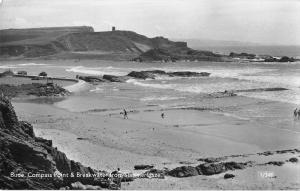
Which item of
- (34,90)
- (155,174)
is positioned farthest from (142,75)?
(155,174)

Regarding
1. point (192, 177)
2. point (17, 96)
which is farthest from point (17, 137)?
point (17, 96)

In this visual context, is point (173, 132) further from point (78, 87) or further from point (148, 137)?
point (78, 87)

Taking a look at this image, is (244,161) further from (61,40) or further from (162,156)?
(61,40)

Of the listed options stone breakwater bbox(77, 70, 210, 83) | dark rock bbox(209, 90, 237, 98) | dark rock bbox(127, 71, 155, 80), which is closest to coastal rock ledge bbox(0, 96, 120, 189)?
dark rock bbox(209, 90, 237, 98)

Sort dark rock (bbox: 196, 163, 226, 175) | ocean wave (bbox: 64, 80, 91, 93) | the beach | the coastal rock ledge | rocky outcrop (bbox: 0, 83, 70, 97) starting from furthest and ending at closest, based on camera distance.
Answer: ocean wave (bbox: 64, 80, 91, 93) → rocky outcrop (bbox: 0, 83, 70, 97) → the beach → dark rock (bbox: 196, 163, 226, 175) → the coastal rock ledge

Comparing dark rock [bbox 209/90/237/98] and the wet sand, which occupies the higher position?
dark rock [bbox 209/90/237/98]

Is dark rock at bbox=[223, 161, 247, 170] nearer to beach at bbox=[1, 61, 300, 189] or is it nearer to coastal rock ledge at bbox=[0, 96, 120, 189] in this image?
beach at bbox=[1, 61, 300, 189]
